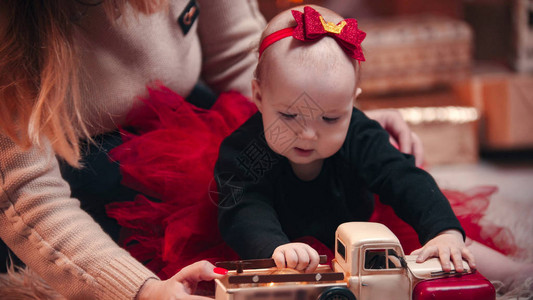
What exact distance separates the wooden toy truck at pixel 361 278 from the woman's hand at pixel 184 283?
0.7 inches

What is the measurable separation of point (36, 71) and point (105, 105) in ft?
0.45

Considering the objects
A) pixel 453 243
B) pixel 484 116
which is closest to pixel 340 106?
pixel 453 243

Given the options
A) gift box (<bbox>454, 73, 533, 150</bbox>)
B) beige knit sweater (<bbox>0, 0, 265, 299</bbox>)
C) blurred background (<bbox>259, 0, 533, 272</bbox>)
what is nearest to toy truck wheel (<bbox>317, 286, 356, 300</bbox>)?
beige knit sweater (<bbox>0, 0, 265, 299</bbox>)

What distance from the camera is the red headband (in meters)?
0.59

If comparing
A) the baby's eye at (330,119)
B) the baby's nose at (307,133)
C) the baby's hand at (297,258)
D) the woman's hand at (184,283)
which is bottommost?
the woman's hand at (184,283)

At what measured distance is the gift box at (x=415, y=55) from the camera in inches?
64.7

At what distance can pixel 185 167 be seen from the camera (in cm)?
77

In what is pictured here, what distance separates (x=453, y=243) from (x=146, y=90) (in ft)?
1.66

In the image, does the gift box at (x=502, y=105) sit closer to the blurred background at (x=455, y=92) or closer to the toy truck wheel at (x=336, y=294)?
the blurred background at (x=455, y=92)

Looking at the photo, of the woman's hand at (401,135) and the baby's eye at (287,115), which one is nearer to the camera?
the baby's eye at (287,115)

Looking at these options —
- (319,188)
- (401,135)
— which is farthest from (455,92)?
(319,188)

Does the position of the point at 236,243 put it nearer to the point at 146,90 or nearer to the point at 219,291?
the point at 219,291

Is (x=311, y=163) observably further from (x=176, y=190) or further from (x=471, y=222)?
(x=471, y=222)

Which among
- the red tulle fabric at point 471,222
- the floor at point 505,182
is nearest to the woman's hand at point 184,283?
the red tulle fabric at point 471,222
